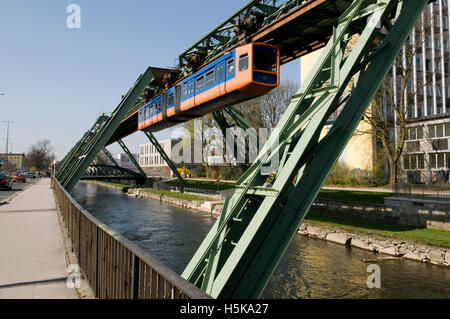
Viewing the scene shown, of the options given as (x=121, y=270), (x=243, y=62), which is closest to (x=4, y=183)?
(x=243, y=62)

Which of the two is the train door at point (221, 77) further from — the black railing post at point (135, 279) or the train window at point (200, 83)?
the black railing post at point (135, 279)

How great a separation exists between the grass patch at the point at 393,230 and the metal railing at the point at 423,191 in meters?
2.21

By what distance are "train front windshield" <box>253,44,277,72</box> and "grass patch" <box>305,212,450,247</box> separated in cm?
929

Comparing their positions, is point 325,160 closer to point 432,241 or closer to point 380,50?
point 380,50

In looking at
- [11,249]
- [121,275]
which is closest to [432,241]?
[121,275]

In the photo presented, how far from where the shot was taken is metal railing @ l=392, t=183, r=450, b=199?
55.4 ft

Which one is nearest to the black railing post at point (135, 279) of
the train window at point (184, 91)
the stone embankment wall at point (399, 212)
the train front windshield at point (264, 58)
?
the train front windshield at point (264, 58)

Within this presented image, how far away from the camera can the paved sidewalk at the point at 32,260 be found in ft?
16.5

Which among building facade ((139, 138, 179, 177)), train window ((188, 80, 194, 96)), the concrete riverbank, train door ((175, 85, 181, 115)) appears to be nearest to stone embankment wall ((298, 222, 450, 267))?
the concrete riverbank

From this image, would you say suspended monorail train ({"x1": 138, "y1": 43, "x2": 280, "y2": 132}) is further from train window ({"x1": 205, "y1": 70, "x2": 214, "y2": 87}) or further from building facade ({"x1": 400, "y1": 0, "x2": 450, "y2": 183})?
building facade ({"x1": 400, "y1": 0, "x2": 450, "y2": 183})

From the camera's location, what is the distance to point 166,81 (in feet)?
74.0

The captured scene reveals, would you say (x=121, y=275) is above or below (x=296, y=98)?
below
